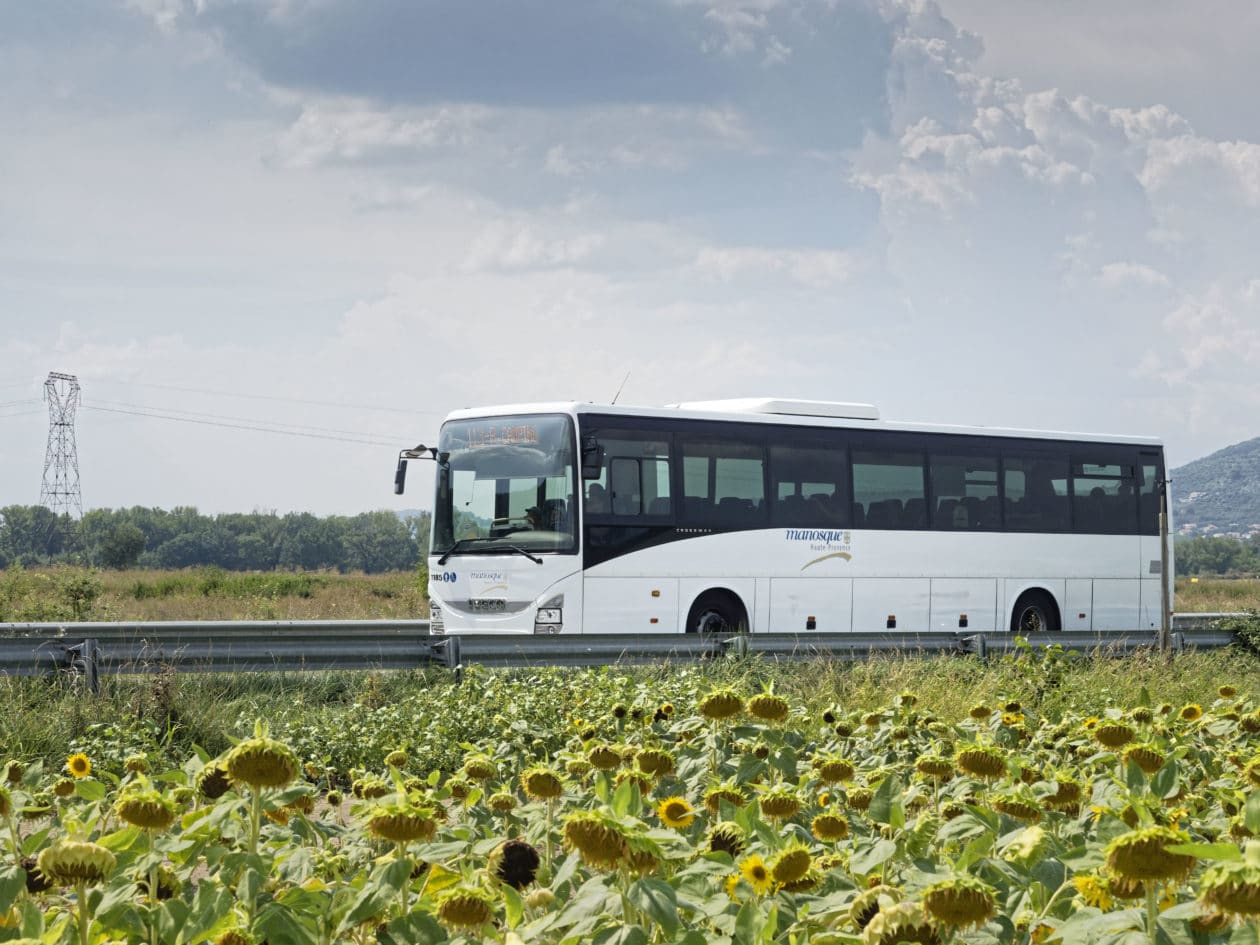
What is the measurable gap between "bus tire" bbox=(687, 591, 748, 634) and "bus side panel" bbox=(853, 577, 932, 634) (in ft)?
5.93

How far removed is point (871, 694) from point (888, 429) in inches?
341

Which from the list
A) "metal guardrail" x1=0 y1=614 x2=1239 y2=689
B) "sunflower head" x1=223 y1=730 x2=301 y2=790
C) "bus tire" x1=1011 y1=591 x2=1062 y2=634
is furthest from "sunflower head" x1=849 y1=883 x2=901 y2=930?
"bus tire" x1=1011 y1=591 x2=1062 y2=634

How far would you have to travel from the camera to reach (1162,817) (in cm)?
240

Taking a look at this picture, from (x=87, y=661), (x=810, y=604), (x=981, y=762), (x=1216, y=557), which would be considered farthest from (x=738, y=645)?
(x=1216, y=557)

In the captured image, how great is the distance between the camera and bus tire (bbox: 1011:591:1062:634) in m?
20.0

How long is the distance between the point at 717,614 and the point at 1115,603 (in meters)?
7.46

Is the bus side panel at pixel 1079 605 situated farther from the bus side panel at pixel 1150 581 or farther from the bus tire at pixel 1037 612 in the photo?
the bus side panel at pixel 1150 581

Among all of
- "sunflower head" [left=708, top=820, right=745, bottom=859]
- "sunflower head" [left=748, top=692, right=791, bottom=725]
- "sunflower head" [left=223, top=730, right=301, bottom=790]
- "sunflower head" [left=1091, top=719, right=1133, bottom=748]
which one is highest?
"sunflower head" [left=223, top=730, right=301, bottom=790]

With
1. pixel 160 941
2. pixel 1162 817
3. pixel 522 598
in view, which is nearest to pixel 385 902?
A: pixel 160 941

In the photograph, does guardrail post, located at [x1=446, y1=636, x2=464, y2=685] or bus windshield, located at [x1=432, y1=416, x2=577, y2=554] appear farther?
bus windshield, located at [x1=432, y1=416, x2=577, y2=554]

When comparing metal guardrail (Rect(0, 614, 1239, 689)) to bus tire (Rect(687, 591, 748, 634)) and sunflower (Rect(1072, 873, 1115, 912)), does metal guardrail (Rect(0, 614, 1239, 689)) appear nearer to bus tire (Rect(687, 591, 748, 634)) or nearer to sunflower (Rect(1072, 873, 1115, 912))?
bus tire (Rect(687, 591, 748, 634))

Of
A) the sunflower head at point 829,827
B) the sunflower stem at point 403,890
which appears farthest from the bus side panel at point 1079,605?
the sunflower stem at point 403,890

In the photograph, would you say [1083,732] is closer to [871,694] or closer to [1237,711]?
[1237,711]

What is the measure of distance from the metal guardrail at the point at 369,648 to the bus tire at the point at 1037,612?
98.6 inches
